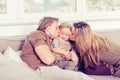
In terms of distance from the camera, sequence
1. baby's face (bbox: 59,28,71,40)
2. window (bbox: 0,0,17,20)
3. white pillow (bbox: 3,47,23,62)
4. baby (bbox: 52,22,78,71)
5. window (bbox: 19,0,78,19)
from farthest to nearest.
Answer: window (bbox: 19,0,78,19)
window (bbox: 0,0,17,20)
baby's face (bbox: 59,28,71,40)
baby (bbox: 52,22,78,71)
white pillow (bbox: 3,47,23,62)

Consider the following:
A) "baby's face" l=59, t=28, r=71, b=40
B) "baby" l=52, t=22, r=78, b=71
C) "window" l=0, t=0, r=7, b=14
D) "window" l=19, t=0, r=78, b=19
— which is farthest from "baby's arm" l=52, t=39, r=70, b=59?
"window" l=0, t=0, r=7, b=14

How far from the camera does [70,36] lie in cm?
264

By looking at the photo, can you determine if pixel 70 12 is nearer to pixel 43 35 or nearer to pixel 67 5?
pixel 67 5

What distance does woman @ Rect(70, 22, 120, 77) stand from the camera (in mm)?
2486

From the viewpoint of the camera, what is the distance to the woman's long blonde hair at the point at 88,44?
98.2 inches

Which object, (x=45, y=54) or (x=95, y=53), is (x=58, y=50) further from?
(x=95, y=53)

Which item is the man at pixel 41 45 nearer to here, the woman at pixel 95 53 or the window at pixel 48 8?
the woman at pixel 95 53

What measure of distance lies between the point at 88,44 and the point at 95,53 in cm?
10

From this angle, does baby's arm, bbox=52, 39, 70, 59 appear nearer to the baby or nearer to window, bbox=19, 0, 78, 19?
the baby

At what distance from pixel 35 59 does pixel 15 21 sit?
63 cm

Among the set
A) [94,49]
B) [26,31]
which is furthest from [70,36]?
[26,31]

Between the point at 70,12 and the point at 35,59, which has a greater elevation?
the point at 70,12

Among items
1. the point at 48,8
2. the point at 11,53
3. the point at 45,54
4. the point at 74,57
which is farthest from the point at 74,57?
the point at 48,8

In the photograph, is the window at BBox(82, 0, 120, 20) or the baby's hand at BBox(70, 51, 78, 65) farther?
the window at BBox(82, 0, 120, 20)
